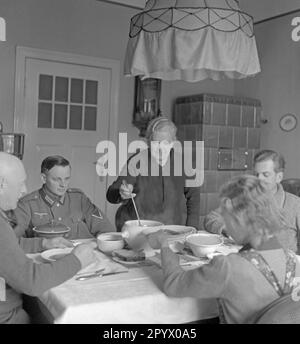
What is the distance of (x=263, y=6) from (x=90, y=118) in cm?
219

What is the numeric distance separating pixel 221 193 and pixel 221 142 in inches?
121

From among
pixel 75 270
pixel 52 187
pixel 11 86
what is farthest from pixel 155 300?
pixel 11 86

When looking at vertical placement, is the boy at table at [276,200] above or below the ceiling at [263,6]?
below

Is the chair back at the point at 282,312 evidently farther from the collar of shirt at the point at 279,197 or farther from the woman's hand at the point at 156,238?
the collar of shirt at the point at 279,197

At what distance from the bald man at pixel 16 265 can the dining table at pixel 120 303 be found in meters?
0.05

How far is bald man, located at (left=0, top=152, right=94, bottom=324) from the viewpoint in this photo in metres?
1.27

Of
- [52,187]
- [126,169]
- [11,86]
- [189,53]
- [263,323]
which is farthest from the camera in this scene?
[11,86]

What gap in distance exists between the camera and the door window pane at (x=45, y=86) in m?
4.13

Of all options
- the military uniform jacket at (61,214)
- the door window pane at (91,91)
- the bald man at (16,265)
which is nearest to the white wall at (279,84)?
the door window pane at (91,91)

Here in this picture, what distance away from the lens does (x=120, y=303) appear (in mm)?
1258

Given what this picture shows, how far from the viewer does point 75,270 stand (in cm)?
136

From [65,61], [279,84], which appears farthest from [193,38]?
[279,84]

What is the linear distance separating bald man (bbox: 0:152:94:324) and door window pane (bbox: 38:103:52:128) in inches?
111
